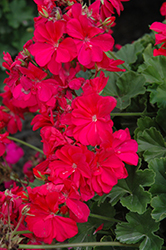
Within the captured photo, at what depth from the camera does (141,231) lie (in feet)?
2.76

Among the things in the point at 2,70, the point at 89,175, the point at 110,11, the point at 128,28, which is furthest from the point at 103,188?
the point at 128,28

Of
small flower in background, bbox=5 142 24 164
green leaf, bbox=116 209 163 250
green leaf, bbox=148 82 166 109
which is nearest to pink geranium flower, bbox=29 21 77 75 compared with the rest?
green leaf, bbox=148 82 166 109

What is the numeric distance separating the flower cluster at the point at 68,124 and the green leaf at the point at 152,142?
0.82 feet

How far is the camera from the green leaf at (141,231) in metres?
0.80

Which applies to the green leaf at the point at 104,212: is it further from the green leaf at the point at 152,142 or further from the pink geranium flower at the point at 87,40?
the pink geranium flower at the point at 87,40

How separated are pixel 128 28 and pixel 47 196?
2769mm

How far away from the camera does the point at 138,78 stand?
108 cm

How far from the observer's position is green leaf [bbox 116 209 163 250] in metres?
0.80

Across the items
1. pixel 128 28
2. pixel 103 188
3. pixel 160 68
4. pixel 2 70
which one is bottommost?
pixel 128 28

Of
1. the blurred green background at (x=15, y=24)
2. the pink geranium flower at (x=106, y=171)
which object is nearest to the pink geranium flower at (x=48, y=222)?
the pink geranium flower at (x=106, y=171)

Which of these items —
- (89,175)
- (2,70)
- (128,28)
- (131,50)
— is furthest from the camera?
(128,28)

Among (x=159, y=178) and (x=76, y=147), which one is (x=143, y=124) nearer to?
(x=159, y=178)

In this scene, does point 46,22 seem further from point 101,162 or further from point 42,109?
point 101,162

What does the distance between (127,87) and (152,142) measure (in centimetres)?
25
